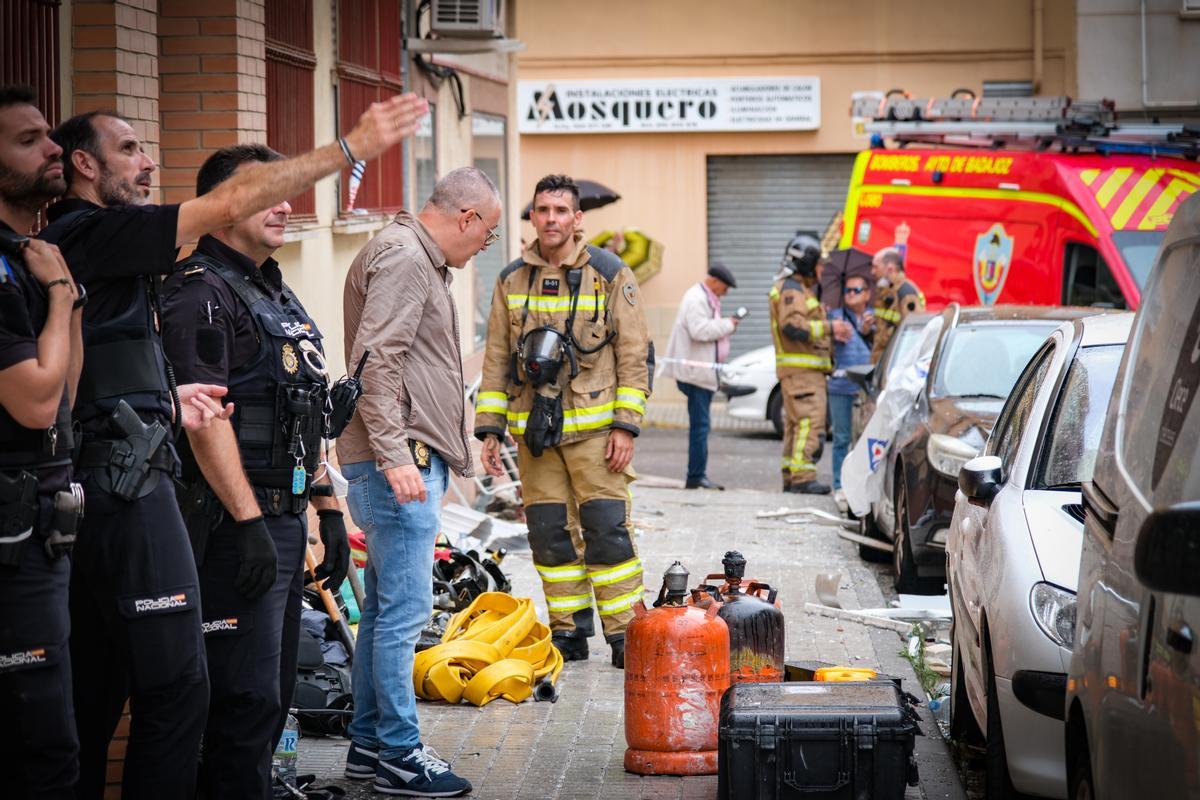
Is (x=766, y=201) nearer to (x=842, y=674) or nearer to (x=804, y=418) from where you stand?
(x=804, y=418)

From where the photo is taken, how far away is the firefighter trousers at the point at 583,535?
23.4 ft

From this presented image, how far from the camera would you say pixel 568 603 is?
734 cm

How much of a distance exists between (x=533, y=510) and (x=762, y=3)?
53.1 feet

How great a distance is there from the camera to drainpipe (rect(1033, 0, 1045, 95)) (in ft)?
71.7

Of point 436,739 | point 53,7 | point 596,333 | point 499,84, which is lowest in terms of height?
point 436,739

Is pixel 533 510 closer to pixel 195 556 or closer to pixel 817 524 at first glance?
pixel 195 556

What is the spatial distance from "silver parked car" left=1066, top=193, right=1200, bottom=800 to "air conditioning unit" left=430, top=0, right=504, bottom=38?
7.37 metres

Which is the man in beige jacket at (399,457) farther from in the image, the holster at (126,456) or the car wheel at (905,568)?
the car wheel at (905,568)

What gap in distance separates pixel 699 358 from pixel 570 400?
6.71 m

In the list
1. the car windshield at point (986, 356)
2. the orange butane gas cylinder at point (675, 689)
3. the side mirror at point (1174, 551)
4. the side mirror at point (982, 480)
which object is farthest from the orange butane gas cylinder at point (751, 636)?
the car windshield at point (986, 356)

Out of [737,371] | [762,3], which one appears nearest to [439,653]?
[737,371]

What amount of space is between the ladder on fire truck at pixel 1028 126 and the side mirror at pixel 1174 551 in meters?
11.8

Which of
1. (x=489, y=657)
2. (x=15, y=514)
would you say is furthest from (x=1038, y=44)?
(x=15, y=514)

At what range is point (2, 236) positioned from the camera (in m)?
3.52
